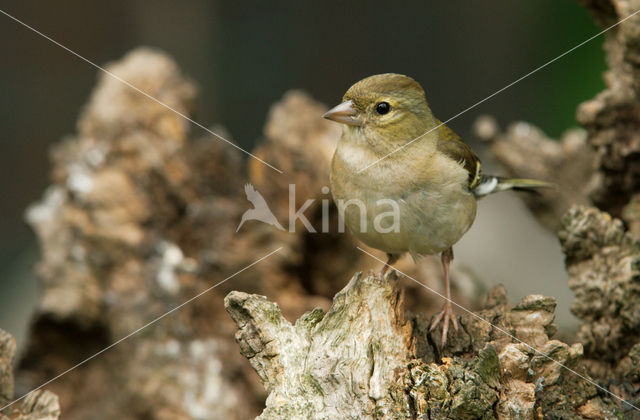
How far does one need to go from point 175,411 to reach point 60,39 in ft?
12.4

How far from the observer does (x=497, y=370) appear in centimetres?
203

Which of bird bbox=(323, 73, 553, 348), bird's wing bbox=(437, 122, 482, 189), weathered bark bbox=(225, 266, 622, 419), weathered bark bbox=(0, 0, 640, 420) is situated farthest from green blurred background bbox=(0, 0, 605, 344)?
weathered bark bbox=(225, 266, 622, 419)

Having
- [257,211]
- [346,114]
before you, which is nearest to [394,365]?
[346,114]

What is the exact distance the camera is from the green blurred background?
581 centimetres

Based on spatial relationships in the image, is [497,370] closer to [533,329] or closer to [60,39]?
→ [533,329]

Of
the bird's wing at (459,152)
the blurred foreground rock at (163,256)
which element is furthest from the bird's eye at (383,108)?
the blurred foreground rock at (163,256)

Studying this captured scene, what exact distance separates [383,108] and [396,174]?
0.28 metres

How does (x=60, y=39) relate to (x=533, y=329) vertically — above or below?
above

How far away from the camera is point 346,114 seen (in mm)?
2727

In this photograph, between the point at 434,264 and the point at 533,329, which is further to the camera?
the point at 434,264

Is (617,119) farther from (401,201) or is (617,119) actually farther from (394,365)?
(394,365)

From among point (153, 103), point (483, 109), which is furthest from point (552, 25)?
point (153, 103)

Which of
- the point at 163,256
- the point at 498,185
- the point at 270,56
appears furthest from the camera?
the point at 270,56

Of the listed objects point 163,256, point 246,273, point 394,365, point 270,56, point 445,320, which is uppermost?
point 270,56
